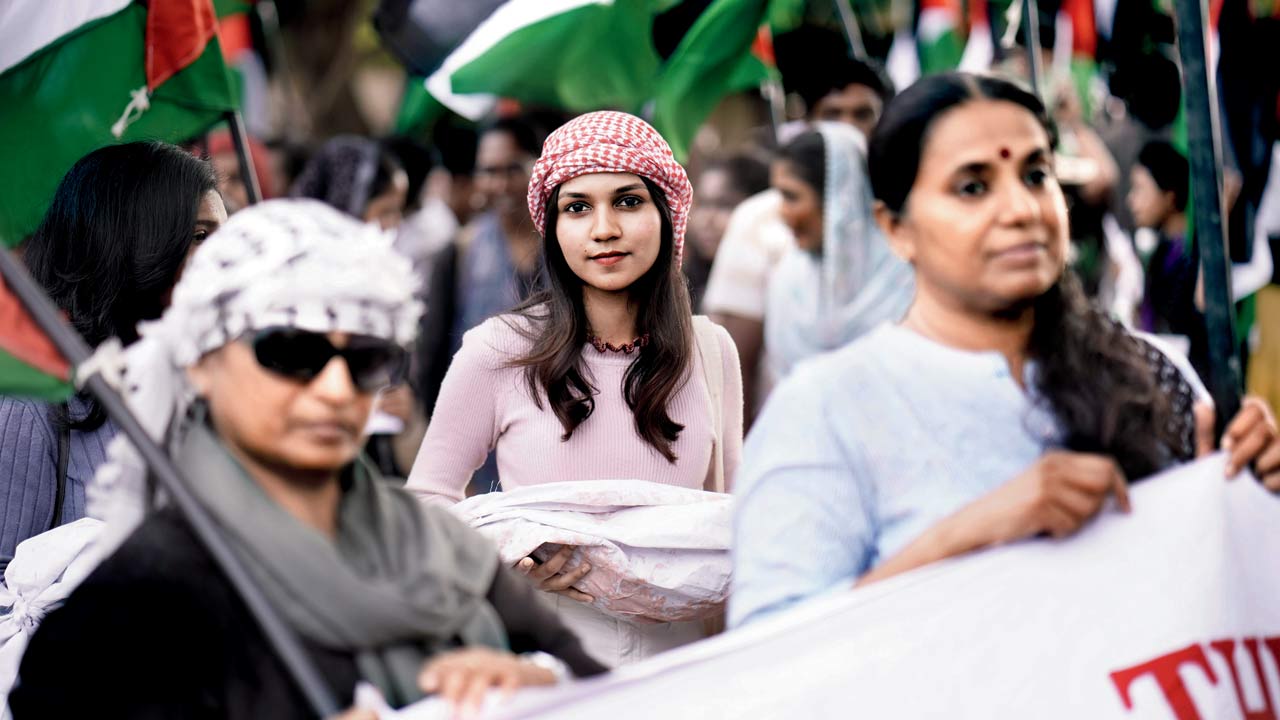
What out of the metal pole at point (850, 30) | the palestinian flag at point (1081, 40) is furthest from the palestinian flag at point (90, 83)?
the palestinian flag at point (1081, 40)

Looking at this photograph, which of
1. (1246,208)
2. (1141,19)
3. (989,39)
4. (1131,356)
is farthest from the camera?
(989,39)

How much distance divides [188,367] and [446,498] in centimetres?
152

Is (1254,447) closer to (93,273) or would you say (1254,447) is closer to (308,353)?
(308,353)

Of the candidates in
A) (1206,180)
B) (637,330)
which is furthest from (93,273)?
(1206,180)

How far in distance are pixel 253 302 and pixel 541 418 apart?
1594mm

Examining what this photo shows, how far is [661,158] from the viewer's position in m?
4.05

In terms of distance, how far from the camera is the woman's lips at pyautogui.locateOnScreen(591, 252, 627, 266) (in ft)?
13.0

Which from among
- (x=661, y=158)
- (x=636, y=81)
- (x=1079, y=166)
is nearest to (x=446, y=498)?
(x=661, y=158)

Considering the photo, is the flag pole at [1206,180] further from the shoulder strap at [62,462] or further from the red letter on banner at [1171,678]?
the shoulder strap at [62,462]

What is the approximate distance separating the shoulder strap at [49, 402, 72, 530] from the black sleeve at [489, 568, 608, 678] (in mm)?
1346

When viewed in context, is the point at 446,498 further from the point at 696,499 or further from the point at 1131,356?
the point at 1131,356

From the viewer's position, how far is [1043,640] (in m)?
2.70

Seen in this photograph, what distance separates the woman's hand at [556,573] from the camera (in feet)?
12.1

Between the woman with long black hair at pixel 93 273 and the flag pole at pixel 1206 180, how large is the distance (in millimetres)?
2167
